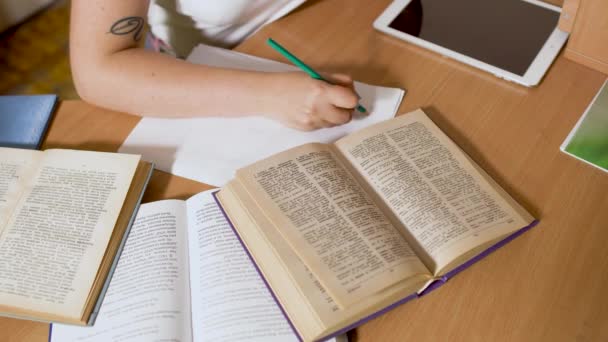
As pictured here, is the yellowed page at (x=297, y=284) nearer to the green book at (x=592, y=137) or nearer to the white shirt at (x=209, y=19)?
the green book at (x=592, y=137)

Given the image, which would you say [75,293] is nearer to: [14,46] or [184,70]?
[184,70]

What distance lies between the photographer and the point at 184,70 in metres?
0.79

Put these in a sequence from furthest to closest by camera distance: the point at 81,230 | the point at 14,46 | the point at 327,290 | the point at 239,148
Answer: the point at 14,46
the point at 239,148
the point at 81,230
the point at 327,290

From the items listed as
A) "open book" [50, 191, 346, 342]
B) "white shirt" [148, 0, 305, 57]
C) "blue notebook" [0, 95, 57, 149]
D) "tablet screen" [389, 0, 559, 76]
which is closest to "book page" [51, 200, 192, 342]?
"open book" [50, 191, 346, 342]

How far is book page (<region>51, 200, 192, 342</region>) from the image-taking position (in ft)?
1.86

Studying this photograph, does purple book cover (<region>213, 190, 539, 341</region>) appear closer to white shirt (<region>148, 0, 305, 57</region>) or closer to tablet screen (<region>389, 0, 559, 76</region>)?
tablet screen (<region>389, 0, 559, 76</region>)

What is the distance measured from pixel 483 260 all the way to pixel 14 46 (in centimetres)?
204

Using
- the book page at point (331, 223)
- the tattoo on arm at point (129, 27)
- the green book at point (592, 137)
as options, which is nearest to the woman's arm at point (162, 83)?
the tattoo on arm at point (129, 27)

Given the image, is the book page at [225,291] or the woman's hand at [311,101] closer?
the book page at [225,291]

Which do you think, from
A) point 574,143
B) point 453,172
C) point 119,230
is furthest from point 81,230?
point 574,143

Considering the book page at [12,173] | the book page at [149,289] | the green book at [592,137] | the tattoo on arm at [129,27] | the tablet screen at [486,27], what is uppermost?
the tablet screen at [486,27]

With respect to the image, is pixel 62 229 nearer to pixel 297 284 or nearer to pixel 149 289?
pixel 149 289

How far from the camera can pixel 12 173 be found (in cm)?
71

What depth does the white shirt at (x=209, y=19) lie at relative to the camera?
932 mm
